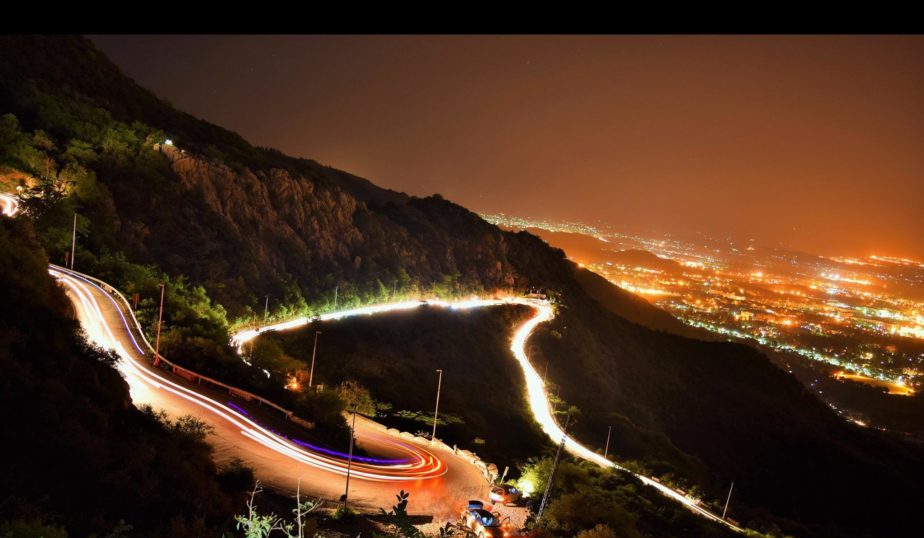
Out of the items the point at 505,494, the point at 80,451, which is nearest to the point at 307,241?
the point at 505,494

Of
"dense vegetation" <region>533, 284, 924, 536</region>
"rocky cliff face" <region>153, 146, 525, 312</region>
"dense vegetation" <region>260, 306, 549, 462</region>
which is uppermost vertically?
"rocky cliff face" <region>153, 146, 525, 312</region>

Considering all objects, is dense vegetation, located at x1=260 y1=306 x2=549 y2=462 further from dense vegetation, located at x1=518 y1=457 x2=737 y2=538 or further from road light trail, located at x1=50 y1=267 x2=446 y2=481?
road light trail, located at x1=50 y1=267 x2=446 y2=481

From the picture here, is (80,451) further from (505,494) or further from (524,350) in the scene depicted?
(524,350)

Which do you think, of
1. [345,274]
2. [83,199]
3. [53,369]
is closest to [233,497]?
[53,369]

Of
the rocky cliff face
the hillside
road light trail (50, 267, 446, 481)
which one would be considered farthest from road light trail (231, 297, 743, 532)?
road light trail (50, 267, 446, 481)
